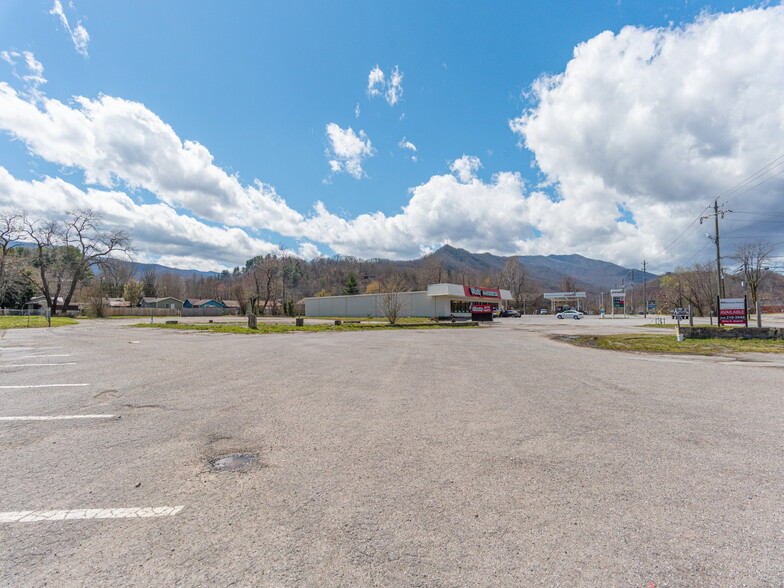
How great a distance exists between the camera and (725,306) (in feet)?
70.1

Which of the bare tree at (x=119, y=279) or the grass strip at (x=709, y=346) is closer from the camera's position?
the grass strip at (x=709, y=346)

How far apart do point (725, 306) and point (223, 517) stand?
2763cm

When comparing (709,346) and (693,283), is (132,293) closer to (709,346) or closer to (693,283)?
(709,346)

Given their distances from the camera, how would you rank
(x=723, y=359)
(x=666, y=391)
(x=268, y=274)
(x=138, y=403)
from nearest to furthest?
(x=138, y=403)
(x=666, y=391)
(x=723, y=359)
(x=268, y=274)

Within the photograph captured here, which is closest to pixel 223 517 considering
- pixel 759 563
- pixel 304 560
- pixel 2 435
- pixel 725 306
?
pixel 304 560

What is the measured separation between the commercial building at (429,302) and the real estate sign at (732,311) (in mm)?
29239

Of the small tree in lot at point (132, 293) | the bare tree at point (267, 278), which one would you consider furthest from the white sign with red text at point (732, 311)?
the small tree in lot at point (132, 293)

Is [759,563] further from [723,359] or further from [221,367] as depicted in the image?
[723,359]

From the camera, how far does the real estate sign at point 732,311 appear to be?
20.7 m

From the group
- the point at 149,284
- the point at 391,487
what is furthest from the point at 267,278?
the point at 391,487

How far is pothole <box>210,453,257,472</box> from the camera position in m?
3.87

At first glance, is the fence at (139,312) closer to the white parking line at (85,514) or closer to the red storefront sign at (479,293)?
the red storefront sign at (479,293)

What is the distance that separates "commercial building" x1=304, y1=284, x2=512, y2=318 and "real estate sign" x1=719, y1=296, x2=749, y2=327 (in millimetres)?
29239

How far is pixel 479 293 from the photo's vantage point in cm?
5662
